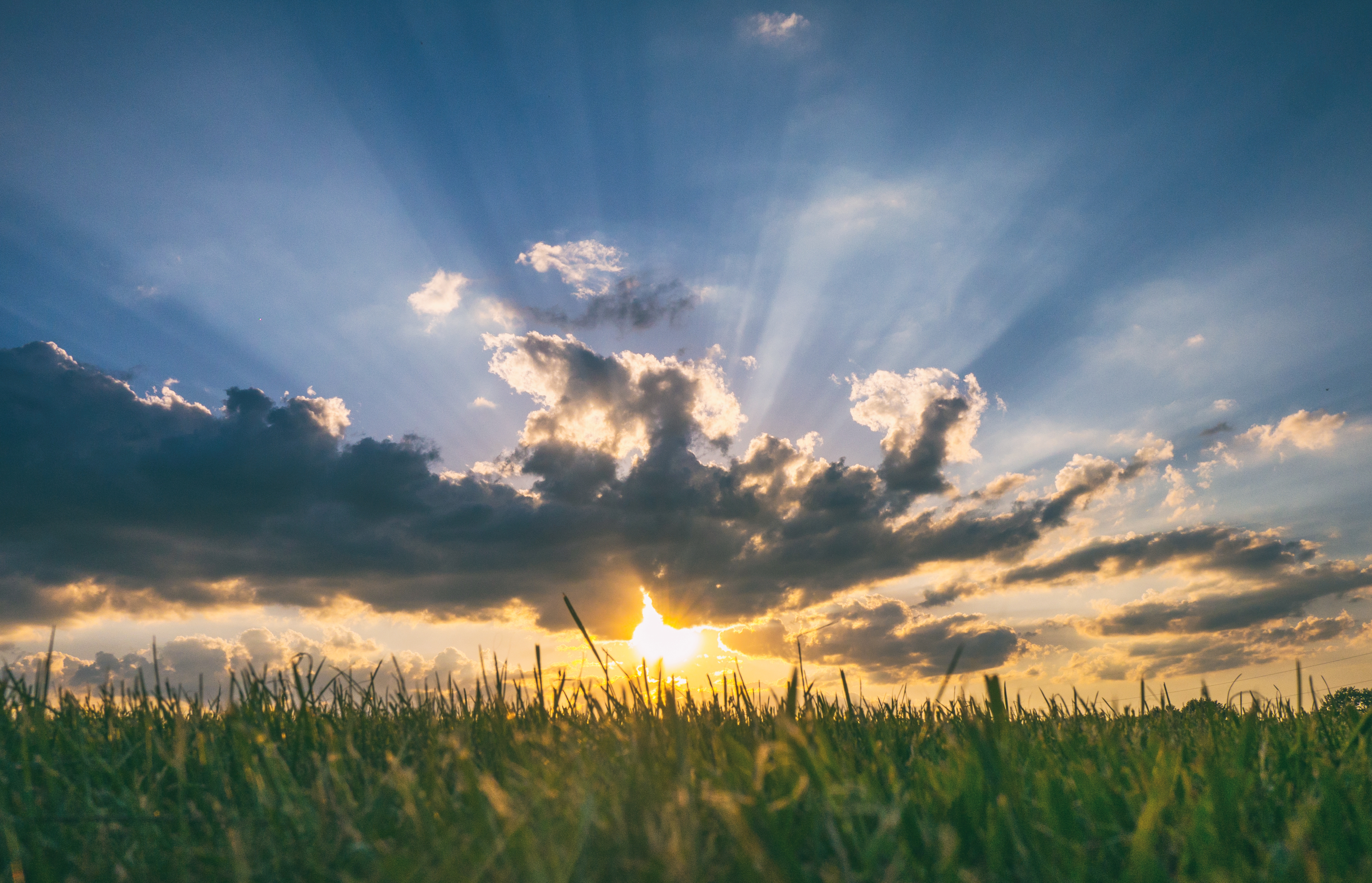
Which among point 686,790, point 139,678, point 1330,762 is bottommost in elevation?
point 1330,762

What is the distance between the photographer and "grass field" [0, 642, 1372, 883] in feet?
9.47

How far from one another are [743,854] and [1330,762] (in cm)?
430

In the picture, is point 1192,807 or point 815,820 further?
point 1192,807

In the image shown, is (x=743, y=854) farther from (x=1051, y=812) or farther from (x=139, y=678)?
(x=139, y=678)

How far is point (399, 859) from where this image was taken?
9.30 feet

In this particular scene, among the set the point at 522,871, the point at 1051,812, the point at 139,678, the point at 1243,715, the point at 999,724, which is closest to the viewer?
the point at 522,871

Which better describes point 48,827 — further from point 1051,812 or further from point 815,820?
point 1051,812

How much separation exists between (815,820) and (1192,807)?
183 centimetres

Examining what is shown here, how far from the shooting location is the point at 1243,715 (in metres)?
7.16

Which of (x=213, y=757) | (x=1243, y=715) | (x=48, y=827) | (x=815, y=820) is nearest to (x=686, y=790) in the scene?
(x=815, y=820)

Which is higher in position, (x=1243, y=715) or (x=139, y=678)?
(x=139, y=678)

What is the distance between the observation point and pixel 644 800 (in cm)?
319

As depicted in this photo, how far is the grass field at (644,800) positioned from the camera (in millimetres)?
2887

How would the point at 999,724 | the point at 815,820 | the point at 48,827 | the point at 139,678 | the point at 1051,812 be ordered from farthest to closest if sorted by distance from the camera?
the point at 139,678 < the point at 999,724 < the point at 48,827 < the point at 1051,812 < the point at 815,820
